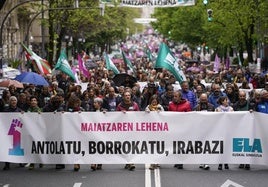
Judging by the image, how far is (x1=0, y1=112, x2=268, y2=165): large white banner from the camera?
14.8 m

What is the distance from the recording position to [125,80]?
25.9 meters

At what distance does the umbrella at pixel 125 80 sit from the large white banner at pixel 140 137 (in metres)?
9.80

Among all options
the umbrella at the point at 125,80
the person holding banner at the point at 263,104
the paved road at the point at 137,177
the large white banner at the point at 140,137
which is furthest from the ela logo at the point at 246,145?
the umbrella at the point at 125,80

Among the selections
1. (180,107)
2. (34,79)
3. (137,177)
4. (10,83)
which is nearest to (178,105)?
(180,107)

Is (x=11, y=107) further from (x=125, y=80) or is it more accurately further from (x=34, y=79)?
(x=125, y=80)

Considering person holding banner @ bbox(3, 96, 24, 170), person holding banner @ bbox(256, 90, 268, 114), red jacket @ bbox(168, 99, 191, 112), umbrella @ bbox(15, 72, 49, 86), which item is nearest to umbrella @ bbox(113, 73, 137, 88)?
umbrella @ bbox(15, 72, 49, 86)

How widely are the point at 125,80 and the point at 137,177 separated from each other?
463 inches

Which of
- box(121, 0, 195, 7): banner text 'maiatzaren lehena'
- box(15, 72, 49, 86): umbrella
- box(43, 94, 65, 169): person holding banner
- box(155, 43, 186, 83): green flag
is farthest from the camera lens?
box(121, 0, 195, 7): banner text 'maiatzaren lehena'

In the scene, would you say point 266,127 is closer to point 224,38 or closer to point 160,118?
point 160,118

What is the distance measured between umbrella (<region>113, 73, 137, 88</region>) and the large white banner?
386 inches

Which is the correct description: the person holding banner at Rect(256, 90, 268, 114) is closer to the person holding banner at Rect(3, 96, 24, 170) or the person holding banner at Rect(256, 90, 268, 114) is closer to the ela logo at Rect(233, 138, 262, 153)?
the ela logo at Rect(233, 138, 262, 153)

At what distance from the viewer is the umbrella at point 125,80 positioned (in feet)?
83.2

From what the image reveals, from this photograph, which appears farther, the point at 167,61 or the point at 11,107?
the point at 167,61

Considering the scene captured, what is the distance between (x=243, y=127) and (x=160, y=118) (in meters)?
1.56
